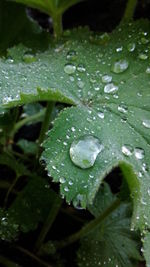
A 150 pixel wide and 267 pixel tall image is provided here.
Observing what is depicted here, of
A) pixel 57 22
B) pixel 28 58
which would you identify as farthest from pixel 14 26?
pixel 28 58

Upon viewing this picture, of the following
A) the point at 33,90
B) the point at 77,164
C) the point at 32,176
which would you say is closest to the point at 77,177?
the point at 77,164

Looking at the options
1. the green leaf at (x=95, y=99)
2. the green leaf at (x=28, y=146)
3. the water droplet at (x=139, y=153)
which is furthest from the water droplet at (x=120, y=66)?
the green leaf at (x=28, y=146)

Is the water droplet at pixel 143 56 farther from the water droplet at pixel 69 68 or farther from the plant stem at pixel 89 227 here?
the plant stem at pixel 89 227

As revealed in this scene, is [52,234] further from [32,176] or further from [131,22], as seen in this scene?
[131,22]

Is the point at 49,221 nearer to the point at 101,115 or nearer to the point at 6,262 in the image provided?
the point at 6,262

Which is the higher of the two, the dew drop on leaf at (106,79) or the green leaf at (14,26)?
the green leaf at (14,26)

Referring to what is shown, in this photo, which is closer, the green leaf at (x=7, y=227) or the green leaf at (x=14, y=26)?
the green leaf at (x=7, y=227)

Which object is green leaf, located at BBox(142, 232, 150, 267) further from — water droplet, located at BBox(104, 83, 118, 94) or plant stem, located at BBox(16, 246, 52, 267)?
plant stem, located at BBox(16, 246, 52, 267)
